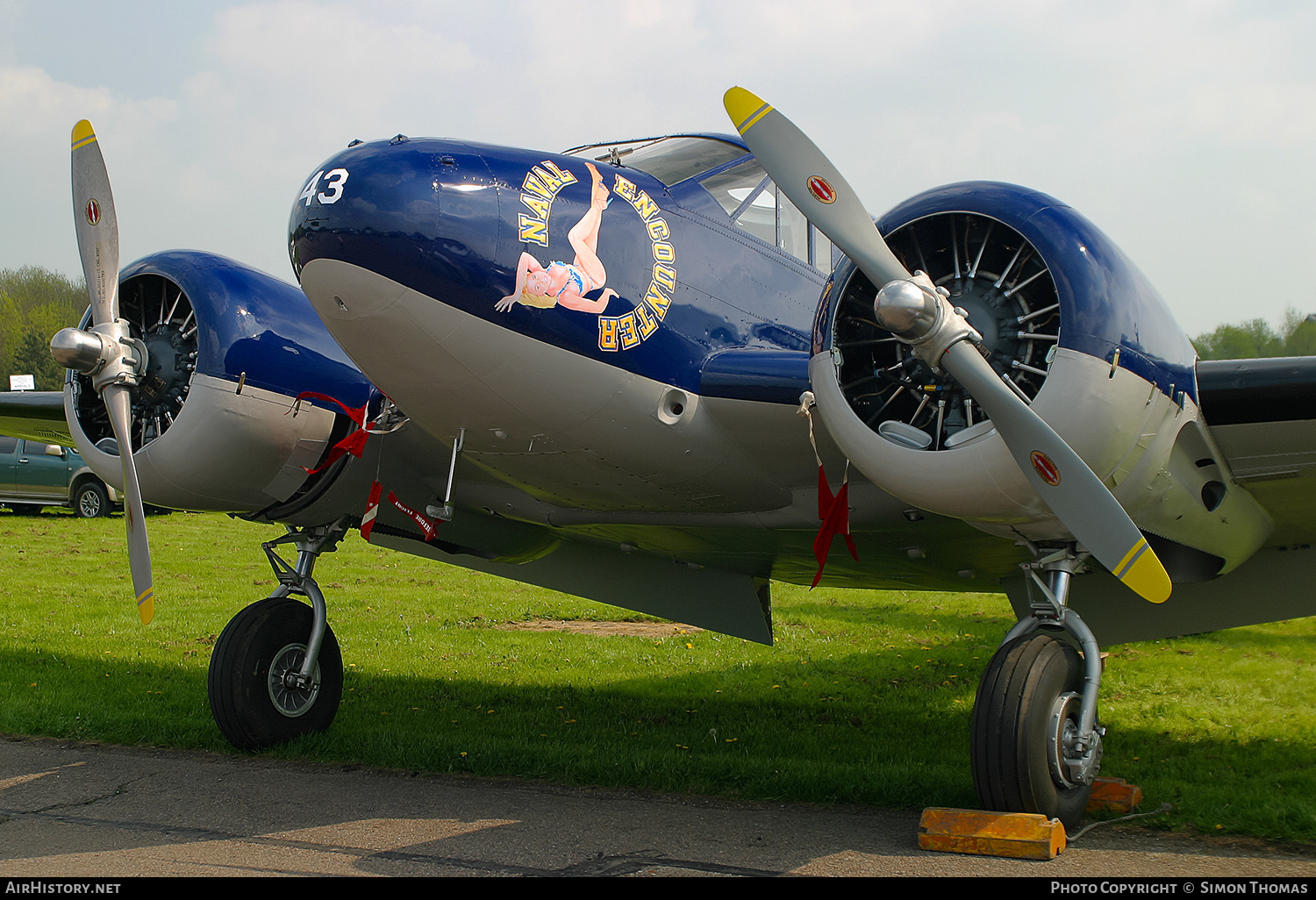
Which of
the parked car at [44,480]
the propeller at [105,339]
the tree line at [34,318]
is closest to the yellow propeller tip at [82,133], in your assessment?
the propeller at [105,339]

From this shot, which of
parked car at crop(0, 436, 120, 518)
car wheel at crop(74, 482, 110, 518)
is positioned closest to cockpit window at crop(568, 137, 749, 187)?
parked car at crop(0, 436, 120, 518)

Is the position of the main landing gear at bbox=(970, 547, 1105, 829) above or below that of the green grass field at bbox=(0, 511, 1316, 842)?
above

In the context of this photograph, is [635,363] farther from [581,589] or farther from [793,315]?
[581,589]

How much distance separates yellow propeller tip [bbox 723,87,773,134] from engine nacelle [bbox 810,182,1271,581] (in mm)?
759

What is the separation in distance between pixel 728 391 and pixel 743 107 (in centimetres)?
137

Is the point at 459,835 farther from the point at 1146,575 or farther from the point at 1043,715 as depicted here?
the point at 1146,575

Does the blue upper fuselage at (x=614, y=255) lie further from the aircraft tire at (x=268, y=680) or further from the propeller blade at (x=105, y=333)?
the aircraft tire at (x=268, y=680)

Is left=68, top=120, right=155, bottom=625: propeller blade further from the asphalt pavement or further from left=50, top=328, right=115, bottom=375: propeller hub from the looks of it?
the asphalt pavement

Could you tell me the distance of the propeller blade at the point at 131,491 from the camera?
5953 millimetres

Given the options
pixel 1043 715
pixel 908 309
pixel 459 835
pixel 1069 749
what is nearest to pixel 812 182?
pixel 908 309

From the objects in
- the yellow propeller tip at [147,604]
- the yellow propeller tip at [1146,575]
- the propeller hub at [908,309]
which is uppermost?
the propeller hub at [908,309]

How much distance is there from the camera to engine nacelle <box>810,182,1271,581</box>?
4.14 metres

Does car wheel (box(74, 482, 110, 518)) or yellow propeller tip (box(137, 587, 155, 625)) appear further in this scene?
car wheel (box(74, 482, 110, 518))

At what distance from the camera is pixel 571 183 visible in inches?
193
